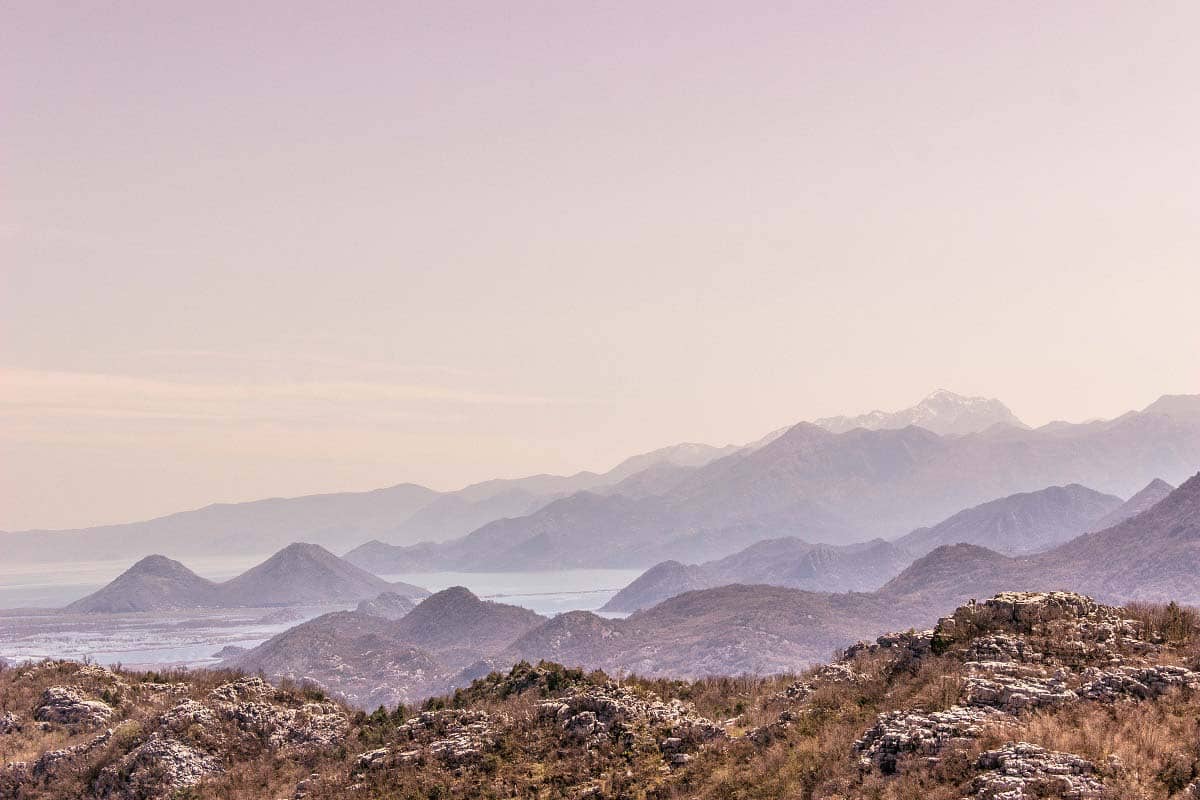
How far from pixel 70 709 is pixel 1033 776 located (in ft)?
171

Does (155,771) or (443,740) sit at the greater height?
(443,740)

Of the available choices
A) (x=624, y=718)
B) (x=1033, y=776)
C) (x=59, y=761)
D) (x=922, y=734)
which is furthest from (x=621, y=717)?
(x=59, y=761)

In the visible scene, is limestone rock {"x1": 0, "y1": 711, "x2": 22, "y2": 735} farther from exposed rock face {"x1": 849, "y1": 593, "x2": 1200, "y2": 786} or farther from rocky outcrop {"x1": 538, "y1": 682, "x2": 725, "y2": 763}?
exposed rock face {"x1": 849, "y1": 593, "x2": 1200, "y2": 786}

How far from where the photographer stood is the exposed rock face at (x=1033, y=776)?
21.6 meters

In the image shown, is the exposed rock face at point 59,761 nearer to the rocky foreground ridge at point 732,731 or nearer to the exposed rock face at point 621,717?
the rocky foreground ridge at point 732,731

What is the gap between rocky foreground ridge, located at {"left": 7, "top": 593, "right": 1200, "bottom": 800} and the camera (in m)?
24.2

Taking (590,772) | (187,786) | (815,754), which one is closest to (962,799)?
(815,754)

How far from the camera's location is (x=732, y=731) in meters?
36.9

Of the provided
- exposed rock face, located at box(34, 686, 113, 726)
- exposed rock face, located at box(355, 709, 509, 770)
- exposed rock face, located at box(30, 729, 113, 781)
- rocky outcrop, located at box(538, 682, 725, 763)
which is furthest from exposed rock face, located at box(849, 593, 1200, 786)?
exposed rock face, located at box(34, 686, 113, 726)

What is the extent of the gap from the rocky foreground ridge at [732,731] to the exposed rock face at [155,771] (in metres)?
0.09

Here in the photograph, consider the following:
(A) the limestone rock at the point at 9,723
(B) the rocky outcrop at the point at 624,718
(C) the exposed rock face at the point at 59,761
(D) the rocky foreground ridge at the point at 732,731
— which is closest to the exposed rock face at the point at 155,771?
(D) the rocky foreground ridge at the point at 732,731

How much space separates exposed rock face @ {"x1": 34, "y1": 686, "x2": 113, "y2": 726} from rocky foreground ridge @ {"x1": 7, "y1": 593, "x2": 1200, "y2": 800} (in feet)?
0.37

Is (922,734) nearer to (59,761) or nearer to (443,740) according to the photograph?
(443,740)

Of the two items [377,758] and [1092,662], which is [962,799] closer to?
[1092,662]
